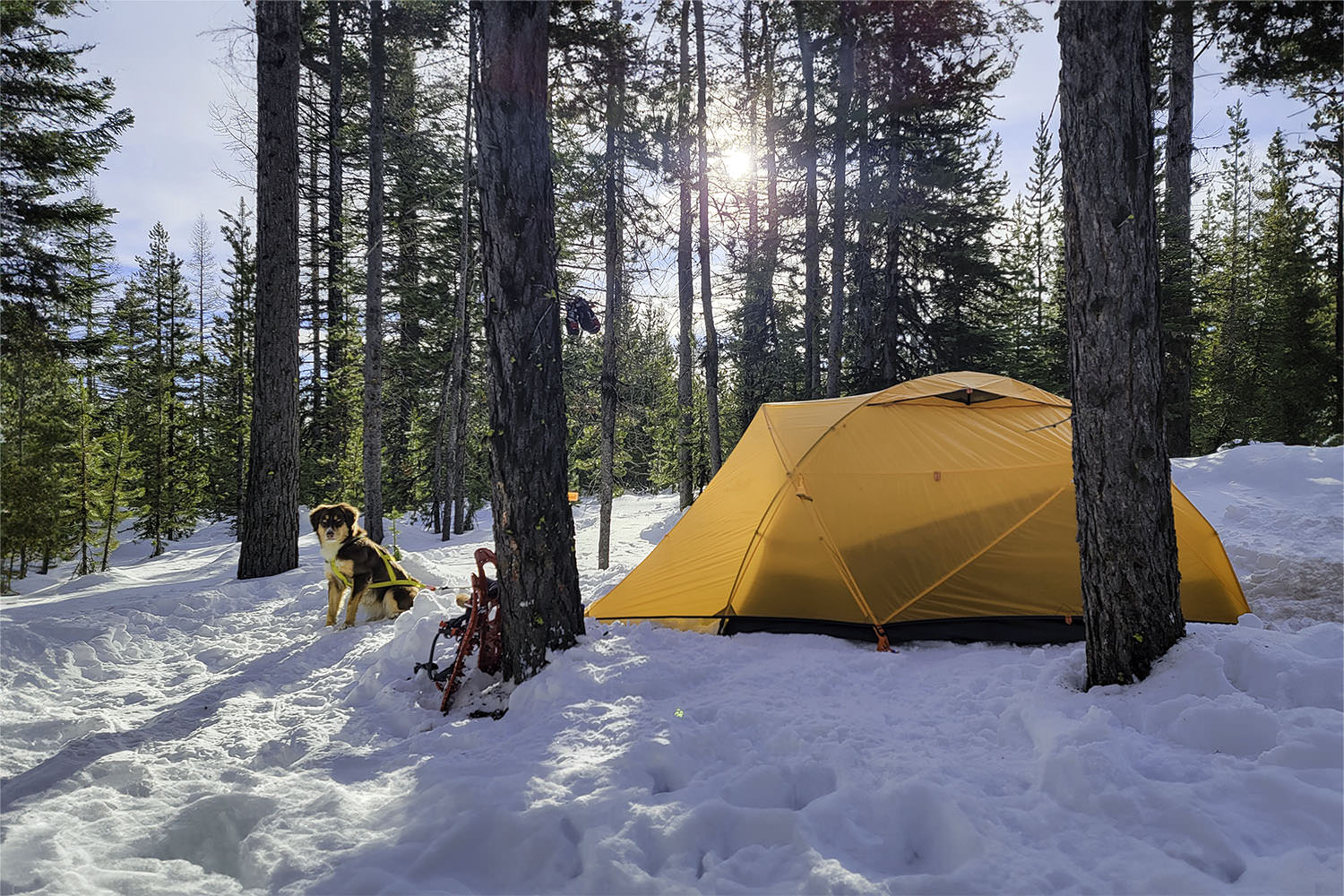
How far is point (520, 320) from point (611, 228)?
243 inches

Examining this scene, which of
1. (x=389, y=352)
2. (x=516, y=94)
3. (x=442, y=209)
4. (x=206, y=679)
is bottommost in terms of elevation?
(x=206, y=679)

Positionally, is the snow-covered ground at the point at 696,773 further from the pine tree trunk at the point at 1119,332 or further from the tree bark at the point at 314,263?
the tree bark at the point at 314,263

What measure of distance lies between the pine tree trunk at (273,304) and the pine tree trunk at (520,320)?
500 cm

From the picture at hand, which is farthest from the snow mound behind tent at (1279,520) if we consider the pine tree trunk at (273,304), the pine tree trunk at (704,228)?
the pine tree trunk at (273,304)

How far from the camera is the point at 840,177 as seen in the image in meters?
14.6

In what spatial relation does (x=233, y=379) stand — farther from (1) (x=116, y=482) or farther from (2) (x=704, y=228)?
(2) (x=704, y=228)

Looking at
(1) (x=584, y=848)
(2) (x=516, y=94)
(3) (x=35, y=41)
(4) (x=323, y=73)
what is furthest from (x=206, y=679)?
(4) (x=323, y=73)

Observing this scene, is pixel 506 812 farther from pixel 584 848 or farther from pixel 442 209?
pixel 442 209

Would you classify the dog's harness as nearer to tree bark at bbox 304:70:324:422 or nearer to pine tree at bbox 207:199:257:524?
tree bark at bbox 304:70:324:422

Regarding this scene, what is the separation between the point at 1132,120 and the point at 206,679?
6.60m

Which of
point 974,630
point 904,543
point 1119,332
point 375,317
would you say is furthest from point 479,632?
point 375,317

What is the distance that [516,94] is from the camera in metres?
3.81

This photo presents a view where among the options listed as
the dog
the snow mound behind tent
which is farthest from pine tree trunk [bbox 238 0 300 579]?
the snow mound behind tent

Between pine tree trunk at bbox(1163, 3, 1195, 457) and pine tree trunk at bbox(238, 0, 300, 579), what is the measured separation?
13.9m
